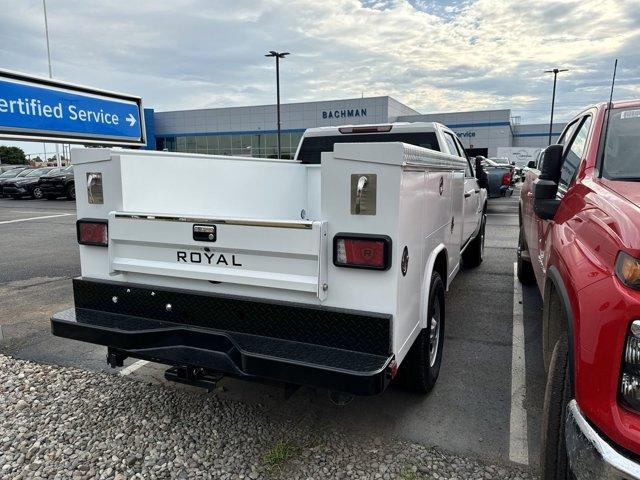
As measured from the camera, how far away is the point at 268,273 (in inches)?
107

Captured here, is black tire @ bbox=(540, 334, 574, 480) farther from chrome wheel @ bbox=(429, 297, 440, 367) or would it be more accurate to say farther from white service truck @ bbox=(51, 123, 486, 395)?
chrome wheel @ bbox=(429, 297, 440, 367)

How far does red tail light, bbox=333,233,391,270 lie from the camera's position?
247 centimetres

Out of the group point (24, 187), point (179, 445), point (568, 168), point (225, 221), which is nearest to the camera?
point (225, 221)

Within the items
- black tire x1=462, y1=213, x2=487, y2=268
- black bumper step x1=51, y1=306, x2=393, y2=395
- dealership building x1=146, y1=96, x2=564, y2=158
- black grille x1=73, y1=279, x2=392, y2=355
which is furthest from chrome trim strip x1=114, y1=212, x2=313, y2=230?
dealership building x1=146, y1=96, x2=564, y2=158

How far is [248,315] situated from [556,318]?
1708 mm

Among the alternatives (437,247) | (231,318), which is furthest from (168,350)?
(437,247)

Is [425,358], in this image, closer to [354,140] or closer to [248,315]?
[248,315]

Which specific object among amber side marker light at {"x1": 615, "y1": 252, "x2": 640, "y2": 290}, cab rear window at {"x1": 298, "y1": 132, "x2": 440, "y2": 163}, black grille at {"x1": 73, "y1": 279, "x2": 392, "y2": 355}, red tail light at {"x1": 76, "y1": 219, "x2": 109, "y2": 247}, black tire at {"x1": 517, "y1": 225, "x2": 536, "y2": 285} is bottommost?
black tire at {"x1": 517, "y1": 225, "x2": 536, "y2": 285}

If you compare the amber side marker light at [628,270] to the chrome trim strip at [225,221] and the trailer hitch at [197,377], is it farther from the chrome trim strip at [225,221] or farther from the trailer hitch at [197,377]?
the trailer hitch at [197,377]

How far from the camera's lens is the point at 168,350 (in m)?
2.87

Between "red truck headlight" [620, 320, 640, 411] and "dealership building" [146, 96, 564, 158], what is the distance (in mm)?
47320

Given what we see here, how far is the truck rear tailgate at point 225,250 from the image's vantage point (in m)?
2.60

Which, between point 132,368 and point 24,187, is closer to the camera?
point 132,368

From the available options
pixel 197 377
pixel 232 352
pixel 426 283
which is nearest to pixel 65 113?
pixel 197 377
